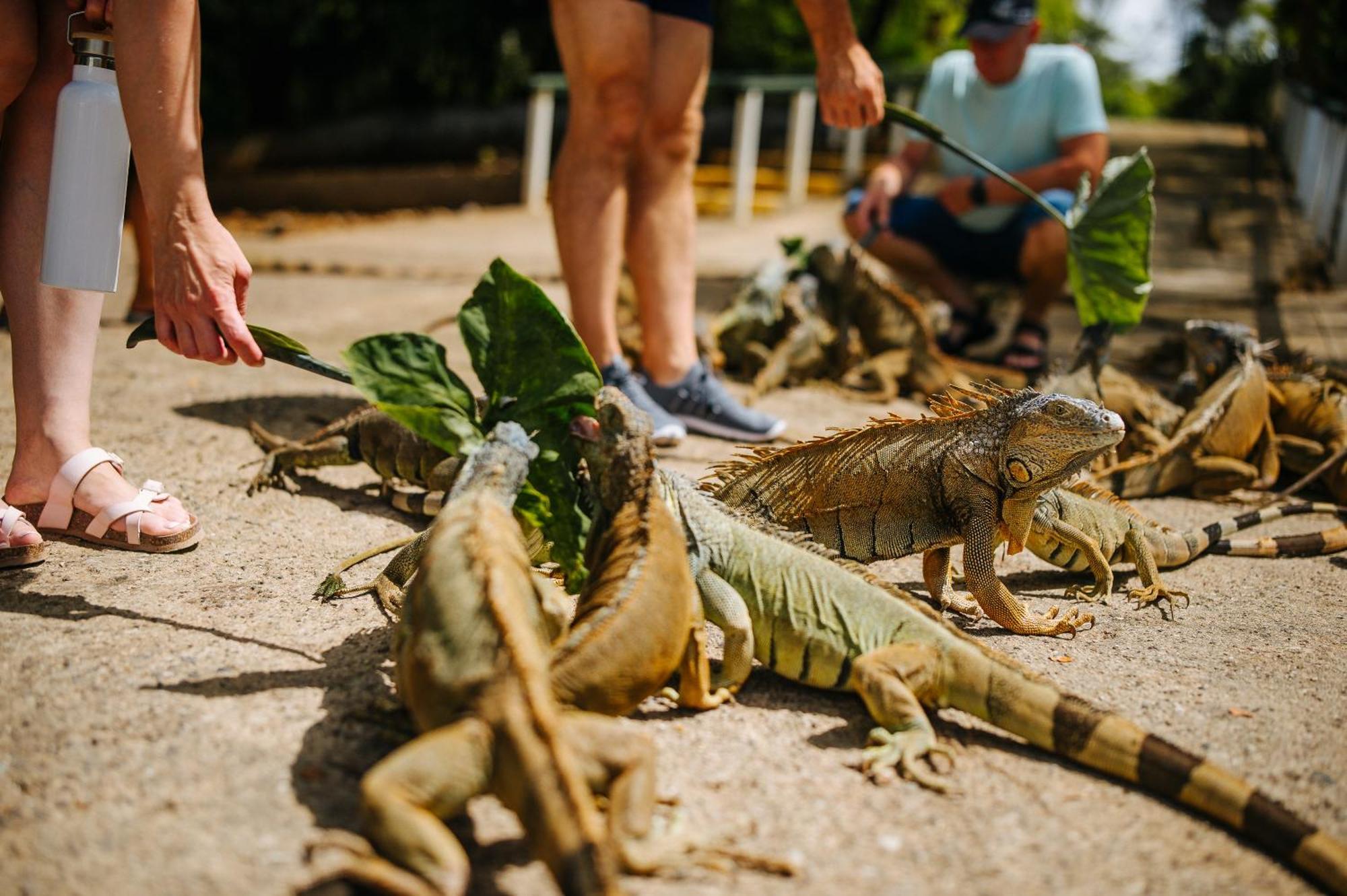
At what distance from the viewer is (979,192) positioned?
6801 mm

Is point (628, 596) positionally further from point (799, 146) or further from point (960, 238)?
point (799, 146)

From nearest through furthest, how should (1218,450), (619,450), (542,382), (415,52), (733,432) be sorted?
(619,450) → (542,382) → (1218,450) → (733,432) → (415,52)

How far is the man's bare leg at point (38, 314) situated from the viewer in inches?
123

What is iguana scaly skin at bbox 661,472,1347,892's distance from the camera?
2211 millimetres

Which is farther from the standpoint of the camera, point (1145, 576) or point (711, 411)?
point (711, 411)

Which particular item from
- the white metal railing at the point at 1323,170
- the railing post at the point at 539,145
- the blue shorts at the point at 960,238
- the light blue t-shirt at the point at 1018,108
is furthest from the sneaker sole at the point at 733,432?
the railing post at the point at 539,145

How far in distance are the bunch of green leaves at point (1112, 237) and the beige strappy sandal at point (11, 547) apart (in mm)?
3428

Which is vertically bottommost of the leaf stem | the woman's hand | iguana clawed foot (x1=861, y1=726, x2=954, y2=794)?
iguana clawed foot (x1=861, y1=726, x2=954, y2=794)

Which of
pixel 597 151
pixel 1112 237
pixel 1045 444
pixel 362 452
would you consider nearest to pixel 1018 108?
pixel 1112 237

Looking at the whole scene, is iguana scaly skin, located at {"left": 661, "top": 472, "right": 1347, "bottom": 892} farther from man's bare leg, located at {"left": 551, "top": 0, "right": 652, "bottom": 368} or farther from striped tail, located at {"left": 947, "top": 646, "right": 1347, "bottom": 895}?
man's bare leg, located at {"left": 551, "top": 0, "right": 652, "bottom": 368}

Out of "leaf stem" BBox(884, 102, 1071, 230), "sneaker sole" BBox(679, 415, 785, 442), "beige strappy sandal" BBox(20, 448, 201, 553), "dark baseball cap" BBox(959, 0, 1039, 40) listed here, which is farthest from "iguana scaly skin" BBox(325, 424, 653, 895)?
"dark baseball cap" BBox(959, 0, 1039, 40)

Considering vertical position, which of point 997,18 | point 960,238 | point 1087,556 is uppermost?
point 997,18

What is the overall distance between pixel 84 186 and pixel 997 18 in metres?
5.38

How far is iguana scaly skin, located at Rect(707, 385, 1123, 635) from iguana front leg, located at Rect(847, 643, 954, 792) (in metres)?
0.72
